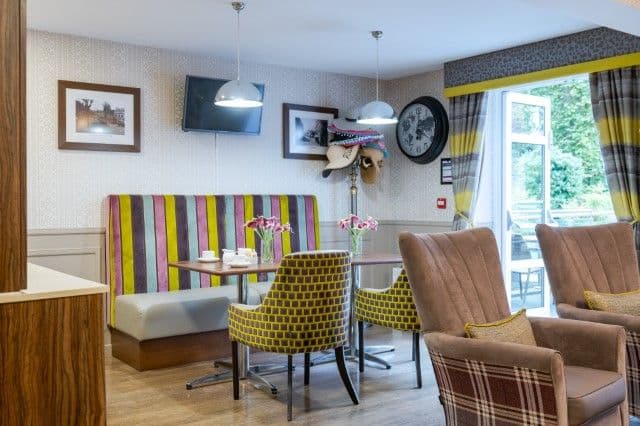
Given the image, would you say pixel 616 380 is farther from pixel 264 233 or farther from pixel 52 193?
pixel 52 193

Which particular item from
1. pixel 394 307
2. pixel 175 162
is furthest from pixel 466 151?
pixel 175 162

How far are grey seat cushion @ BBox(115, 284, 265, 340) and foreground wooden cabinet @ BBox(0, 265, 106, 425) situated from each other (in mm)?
2371

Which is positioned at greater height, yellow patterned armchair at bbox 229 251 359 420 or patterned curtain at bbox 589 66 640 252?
patterned curtain at bbox 589 66 640 252

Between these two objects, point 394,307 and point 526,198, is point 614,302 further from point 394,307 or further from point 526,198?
point 526,198

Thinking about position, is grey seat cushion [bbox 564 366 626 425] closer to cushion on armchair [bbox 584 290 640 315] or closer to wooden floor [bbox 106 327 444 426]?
cushion on armchair [bbox 584 290 640 315]

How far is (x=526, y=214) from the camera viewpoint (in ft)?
19.3

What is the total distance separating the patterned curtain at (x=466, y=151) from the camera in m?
5.54

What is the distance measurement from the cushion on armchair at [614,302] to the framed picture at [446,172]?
2491mm

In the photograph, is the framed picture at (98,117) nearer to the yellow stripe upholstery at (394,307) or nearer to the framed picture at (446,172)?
the yellow stripe upholstery at (394,307)

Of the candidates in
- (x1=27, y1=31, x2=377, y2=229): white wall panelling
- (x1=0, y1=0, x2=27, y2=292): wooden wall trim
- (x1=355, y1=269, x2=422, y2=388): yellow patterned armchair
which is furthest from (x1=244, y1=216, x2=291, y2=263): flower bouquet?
(x1=0, y1=0, x2=27, y2=292): wooden wall trim

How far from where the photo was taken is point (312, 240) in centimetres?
595

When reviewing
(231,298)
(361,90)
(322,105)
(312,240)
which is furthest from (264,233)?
(361,90)

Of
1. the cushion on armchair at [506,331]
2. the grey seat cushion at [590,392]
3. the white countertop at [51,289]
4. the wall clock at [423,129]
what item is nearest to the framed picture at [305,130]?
the wall clock at [423,129]

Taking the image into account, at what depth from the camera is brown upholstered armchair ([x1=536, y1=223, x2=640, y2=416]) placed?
3553mm
